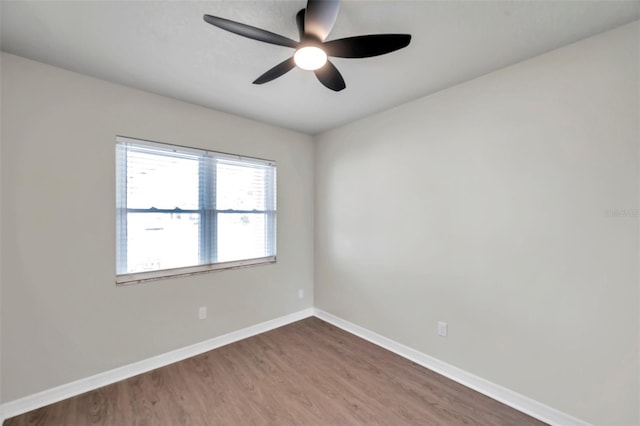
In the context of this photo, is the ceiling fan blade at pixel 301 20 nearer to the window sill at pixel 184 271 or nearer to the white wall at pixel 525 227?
the white wall at pixel 525 227

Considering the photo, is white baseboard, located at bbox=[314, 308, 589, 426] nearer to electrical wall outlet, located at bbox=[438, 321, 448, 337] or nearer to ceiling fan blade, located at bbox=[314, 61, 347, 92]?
electrical wall outlet, located at bbox=[438, 321, 448, 337]

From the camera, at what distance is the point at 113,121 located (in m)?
2.23

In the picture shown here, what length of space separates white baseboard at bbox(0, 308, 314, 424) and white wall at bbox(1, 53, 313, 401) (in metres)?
0.05

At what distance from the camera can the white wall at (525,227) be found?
1.60 metres

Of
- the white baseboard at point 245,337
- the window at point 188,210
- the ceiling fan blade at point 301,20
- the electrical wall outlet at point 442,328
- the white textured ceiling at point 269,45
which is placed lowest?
the white baseboard at point 245,337

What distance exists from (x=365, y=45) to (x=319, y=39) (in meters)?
0.25

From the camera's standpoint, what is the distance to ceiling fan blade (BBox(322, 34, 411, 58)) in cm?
134

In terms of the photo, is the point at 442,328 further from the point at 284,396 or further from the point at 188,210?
the point at 188,210

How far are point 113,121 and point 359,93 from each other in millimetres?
2150

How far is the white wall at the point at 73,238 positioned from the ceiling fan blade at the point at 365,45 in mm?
1797

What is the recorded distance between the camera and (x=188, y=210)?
2.65 meters

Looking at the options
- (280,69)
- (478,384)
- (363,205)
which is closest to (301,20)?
(280,69)

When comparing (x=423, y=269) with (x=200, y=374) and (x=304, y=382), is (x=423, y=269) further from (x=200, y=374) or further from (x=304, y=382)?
(x=200, y=374)

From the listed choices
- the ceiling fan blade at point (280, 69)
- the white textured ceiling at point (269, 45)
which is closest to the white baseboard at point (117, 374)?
the white textured ceiling at point (269, 45)
